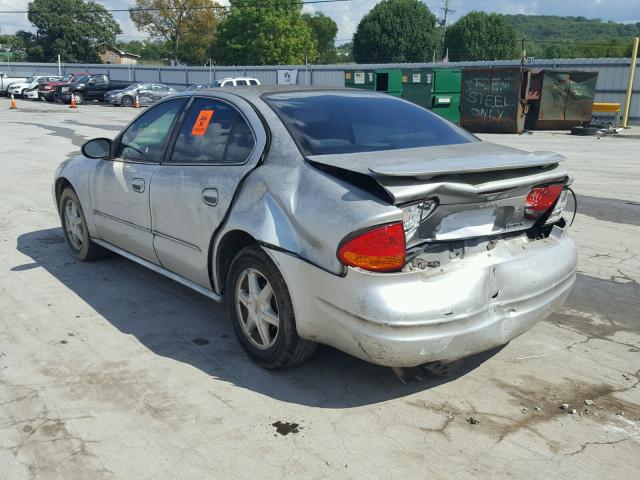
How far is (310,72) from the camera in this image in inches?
1442

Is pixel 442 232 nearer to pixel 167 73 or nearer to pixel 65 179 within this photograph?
pixel 65 179

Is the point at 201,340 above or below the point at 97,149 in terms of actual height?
below

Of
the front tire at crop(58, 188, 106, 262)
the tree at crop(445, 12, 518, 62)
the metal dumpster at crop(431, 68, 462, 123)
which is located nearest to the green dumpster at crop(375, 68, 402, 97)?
the metal dumpster at crop(431, 68, 462, 123)

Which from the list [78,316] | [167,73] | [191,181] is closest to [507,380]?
[191,181]

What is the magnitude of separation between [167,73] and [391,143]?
44950 mm

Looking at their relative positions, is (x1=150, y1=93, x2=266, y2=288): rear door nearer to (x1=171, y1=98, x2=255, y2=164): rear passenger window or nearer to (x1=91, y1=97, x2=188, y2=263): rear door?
(x1=171, y1=98, x2=255, y2=164): rear passenger window

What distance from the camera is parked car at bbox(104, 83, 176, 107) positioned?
32094mm

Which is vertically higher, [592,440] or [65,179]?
[65,179]

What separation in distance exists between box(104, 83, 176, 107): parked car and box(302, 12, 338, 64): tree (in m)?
91.0

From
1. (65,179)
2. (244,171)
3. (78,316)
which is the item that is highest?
(244,171)

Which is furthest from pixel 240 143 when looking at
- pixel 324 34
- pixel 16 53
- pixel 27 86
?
pixel 324 34

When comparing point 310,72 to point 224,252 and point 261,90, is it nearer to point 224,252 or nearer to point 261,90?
point 261,90

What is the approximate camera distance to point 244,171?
364 centimetres

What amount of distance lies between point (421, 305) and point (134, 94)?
3203cm
